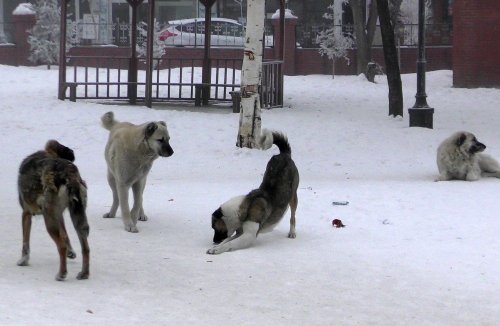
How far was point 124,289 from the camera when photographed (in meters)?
7.68

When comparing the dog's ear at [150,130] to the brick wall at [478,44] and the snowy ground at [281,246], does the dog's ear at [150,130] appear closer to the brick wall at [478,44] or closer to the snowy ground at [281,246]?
the snowy ground at [281,246]

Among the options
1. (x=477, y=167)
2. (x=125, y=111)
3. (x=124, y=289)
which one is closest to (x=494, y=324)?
(x=124, y=289)

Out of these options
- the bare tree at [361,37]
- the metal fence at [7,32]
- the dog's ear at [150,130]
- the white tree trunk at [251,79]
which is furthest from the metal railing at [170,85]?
the metal fence at [7,32]

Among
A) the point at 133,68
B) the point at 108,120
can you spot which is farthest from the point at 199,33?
the point at 108,120

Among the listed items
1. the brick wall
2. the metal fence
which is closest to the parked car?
the metal fence

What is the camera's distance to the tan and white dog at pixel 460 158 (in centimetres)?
1349

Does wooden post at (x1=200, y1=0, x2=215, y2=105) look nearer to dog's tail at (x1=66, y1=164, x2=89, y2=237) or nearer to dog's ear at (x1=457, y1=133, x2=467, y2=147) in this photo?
dog's ear at (x1=457, y1=133, x2=467, y2=147)

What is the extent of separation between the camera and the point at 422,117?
1945cm

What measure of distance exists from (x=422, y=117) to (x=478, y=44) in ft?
29.5

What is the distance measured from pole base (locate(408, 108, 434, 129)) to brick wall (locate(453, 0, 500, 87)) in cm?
858

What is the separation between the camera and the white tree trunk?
16656mm

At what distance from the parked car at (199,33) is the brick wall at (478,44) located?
1322 centimetres

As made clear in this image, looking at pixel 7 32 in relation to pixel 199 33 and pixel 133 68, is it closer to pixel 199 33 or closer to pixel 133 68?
pixel 199 33

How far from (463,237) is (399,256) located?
106cm
